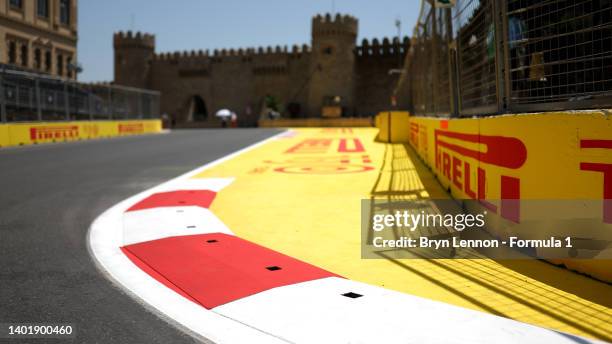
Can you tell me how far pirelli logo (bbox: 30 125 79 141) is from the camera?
19812mm

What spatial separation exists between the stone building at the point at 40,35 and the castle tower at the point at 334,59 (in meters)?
24.1

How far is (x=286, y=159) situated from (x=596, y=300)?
10437mm

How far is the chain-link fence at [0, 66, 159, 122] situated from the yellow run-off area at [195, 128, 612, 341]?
13.6 m

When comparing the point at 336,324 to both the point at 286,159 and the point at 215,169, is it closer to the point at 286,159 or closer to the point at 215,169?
the point at 215,169

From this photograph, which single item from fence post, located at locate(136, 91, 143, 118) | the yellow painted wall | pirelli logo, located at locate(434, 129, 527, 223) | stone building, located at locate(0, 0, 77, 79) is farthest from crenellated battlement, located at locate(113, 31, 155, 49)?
pirelli logo, located at locate(434, 129, 527, 223)

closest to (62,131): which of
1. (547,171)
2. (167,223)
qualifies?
(167,223)

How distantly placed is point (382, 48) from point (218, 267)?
5804 centimetres

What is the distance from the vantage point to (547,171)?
12.5 feet

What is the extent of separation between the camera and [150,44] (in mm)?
66375

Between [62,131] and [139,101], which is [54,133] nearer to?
[62,131]

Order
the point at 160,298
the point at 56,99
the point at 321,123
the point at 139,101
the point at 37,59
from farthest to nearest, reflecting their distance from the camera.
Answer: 1. the point at 321,123
2. the point at 37,59
3. the point at 139,101
4. the point at 56,99
5. the point at 160,298

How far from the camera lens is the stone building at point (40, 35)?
119 feet

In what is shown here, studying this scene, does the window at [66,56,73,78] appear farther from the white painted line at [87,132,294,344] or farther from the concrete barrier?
the white painted line at [87,132,294,344]

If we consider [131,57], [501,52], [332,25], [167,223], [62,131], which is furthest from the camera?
[131,57]
